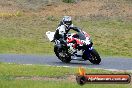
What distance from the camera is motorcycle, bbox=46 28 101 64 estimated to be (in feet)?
65.7

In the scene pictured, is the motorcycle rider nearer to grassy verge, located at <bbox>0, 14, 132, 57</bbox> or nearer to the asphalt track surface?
the asphalt track surface

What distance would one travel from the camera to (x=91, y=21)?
37.8m

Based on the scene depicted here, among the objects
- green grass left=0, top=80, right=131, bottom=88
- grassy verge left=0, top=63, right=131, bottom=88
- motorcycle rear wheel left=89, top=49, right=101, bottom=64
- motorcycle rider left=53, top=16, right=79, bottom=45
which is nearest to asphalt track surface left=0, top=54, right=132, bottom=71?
motorcycle rear wheel left=89, top=49, right=101, bottom=64

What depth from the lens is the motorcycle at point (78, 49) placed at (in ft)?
65.7

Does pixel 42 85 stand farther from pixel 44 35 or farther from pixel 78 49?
pixel 44 35

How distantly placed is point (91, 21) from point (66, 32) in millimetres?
17524

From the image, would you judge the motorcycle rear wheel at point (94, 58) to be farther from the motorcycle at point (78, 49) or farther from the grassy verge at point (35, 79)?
the grassy verge at point (35, 79)

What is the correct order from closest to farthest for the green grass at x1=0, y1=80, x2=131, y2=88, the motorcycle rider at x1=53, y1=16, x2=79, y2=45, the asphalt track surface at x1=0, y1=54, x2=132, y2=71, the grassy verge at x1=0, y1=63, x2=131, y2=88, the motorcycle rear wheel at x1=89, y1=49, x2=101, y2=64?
the green grass at x1=0, y1=80, x2=131, y2=88 → the grassy verge at x1=0, y1=63, x2=131, y2=88 → the asphalt track surface at x1=0, y1=54, x2=132, y2=71 → the motorcycle rear wheel at x1=89, y1=49, x2=101, y2=64 → the motorcycle rider at x1=53, y1=16, x2=79, y2=45

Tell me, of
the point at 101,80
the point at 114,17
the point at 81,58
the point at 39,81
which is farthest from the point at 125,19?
the point at 101,80

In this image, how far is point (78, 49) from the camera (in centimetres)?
2027

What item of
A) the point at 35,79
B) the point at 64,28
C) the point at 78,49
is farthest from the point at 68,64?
the point at 35,79

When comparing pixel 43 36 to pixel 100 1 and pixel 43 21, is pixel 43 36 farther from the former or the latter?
pixel 100 1

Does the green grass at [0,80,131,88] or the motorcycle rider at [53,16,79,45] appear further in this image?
the motorcycle rider at [53,16,79,45]

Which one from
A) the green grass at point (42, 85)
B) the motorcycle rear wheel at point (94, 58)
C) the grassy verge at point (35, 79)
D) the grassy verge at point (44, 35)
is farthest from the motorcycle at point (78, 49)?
the grassy verge at point (44, 35)
